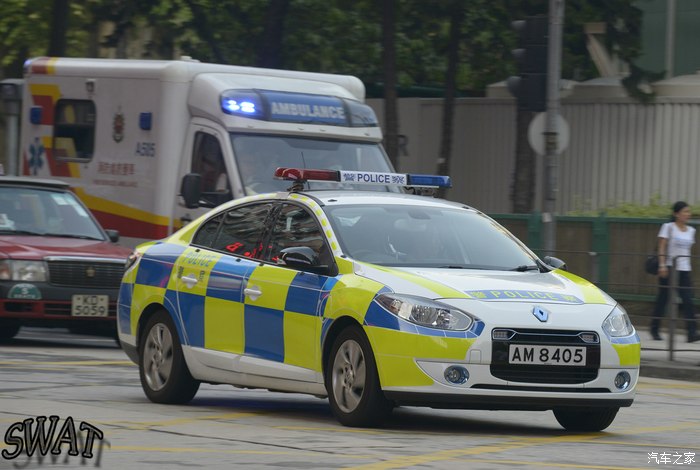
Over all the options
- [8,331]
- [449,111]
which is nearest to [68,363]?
[8,331]

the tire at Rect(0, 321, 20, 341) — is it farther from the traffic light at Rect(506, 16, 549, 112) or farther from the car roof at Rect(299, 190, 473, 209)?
the car roof at Rect(299, 190, 473, 209)

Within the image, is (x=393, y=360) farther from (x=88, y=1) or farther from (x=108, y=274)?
(x=88, y=1)

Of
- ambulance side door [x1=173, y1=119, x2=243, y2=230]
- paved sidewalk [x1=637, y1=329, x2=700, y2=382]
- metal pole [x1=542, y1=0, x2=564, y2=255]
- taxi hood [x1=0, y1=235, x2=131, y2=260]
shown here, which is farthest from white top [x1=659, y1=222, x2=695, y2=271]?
taxi hood [x1=0, y1=235, x2=131, y2=260]

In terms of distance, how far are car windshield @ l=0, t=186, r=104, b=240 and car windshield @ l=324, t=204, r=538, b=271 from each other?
7406mm

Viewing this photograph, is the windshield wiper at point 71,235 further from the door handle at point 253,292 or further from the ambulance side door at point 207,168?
the door handle at point 253,292

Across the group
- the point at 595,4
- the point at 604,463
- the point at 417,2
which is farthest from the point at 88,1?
the point at 604,463

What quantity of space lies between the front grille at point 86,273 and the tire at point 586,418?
7.52 metres

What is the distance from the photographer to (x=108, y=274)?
16.4 metres

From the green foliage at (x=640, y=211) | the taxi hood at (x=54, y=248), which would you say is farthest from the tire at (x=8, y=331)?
the green foliage at (x=640, y=211)

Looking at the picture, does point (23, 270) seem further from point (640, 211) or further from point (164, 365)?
point (640, 211)

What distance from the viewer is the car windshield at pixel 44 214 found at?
16.9m

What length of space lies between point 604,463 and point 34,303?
30.2ft

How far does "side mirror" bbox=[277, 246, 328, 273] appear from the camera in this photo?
32.0 feet

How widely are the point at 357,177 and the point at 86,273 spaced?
6214 mm
